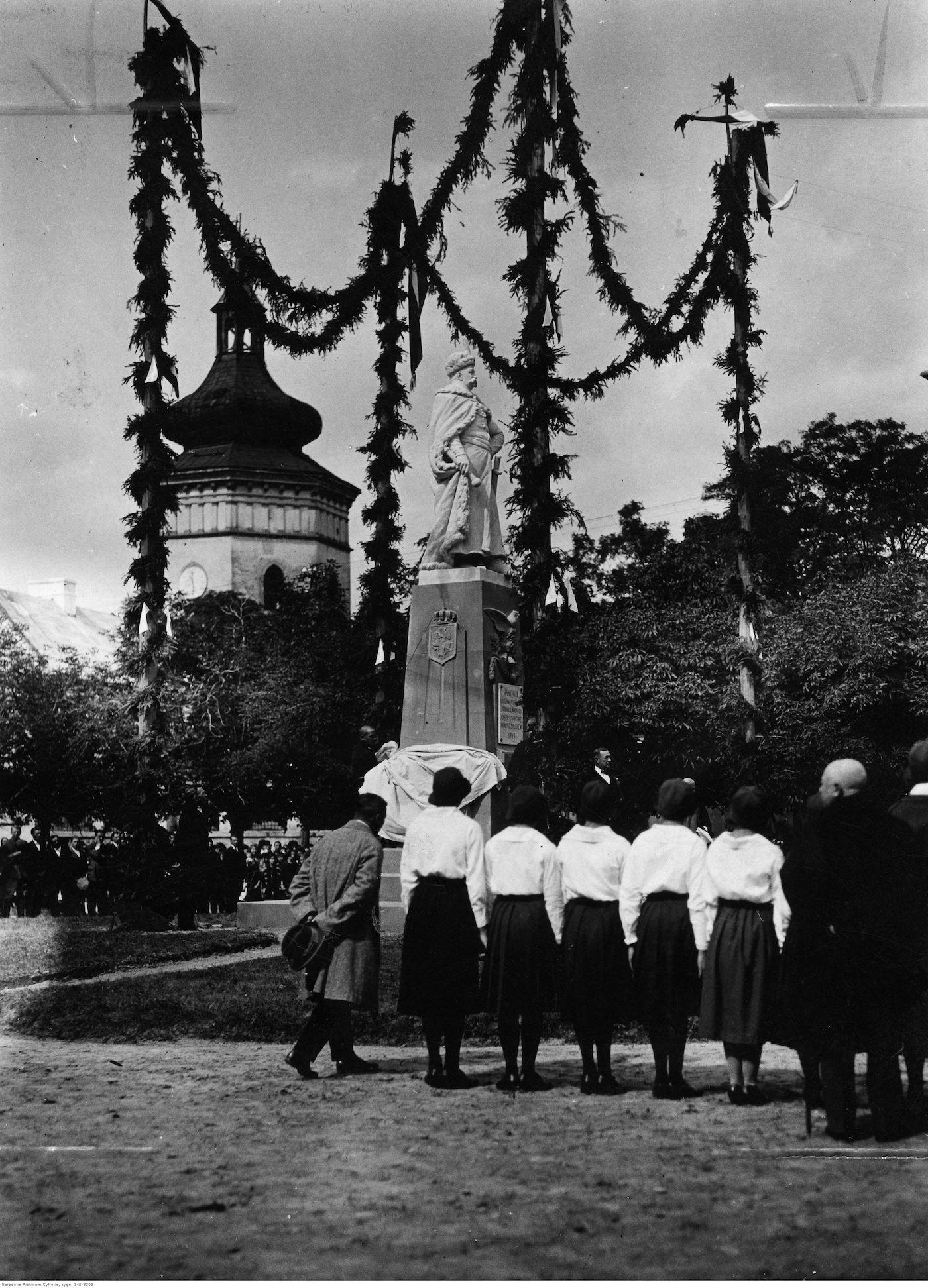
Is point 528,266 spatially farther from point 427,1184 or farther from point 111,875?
point 427,1184

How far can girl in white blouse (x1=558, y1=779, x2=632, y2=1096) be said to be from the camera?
7.40m

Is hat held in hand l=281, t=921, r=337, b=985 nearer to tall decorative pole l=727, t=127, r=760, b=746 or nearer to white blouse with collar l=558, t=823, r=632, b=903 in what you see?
white blouse with collar l=558, t=823, r=632, b=903

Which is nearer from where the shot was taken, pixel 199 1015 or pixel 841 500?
pixel 199 1015

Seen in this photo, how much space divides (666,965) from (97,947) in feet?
24.4

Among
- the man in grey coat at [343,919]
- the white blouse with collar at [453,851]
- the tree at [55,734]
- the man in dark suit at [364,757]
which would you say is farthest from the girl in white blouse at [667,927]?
the tree at [55,734]

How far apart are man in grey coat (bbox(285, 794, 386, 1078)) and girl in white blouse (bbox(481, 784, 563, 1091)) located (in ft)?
1.98

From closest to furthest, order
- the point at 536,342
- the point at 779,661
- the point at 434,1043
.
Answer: the point at 434,1043
the point at 536,342
the point at 779,661

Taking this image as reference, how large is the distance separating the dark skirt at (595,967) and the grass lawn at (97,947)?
5.51m

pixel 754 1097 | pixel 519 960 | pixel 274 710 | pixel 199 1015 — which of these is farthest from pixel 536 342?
pixel 274 710

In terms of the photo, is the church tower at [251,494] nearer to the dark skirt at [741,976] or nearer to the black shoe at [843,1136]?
the dark skirt at [741,976]

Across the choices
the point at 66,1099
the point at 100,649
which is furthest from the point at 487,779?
the point at 100,649

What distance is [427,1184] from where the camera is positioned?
543cm

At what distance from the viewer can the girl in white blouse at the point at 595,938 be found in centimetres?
740

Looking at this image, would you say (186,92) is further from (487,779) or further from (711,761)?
(711,761)
